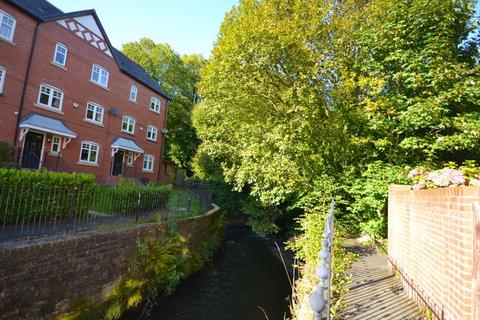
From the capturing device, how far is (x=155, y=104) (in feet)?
86.9

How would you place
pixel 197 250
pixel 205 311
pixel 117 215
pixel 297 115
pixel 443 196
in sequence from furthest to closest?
pixel 197 250 → pixel 297 115 → pixel 117 215 → pixel 205 311 → pixel 443 196

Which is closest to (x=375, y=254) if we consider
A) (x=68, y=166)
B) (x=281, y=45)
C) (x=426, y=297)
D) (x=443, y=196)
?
(x=426, y=297)

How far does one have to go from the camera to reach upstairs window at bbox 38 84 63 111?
52.3 feet

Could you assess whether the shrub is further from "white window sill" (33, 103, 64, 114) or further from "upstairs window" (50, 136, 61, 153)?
"upstairs window" (50, 136, 61, 153)

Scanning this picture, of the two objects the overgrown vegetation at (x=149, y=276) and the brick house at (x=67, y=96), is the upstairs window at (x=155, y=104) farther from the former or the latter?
the overgrown vegetation at (x=149, y=276)

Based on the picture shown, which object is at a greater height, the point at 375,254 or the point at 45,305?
the point at 375,254

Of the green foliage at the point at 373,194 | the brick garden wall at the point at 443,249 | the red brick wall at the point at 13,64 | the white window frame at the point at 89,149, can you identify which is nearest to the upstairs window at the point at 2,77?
the red brick wall at the point at 13,64

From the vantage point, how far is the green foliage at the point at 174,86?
3516 centimetres

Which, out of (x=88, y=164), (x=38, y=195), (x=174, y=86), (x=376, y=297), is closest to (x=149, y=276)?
(x=38, y=195)

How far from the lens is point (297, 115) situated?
11375mm

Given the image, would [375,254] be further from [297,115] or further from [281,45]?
[281,45]

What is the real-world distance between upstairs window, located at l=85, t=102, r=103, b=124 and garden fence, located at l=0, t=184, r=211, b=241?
10.4m

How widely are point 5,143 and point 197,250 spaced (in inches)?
390

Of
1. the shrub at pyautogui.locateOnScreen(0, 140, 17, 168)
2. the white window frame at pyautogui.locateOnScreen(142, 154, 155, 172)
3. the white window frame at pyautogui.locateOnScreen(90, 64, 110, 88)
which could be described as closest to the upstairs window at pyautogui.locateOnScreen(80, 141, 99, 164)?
the white window frame at pyautogui.locateOnScreen(90, 64, 110, 88)
